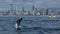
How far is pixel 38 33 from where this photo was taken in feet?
193

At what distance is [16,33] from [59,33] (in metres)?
8.81

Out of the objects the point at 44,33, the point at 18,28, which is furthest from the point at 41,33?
the point at 18,28

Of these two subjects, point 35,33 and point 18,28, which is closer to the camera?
point 35,33

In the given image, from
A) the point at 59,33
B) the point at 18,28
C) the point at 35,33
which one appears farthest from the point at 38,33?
the point at 18,28

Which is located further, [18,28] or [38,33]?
[18,28]

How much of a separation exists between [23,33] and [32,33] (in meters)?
2.10

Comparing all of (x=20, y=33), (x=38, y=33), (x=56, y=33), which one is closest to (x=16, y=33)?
(x=20, y=33)

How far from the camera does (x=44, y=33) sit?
59281 millimetres

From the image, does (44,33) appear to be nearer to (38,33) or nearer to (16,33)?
(38,33)

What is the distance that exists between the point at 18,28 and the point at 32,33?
753 centimetres

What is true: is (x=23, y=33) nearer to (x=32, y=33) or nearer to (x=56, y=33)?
(x=32, y=33)

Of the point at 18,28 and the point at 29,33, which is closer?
the point at 29,33

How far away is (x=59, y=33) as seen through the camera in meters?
59.5

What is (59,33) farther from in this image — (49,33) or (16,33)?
(16,33)
